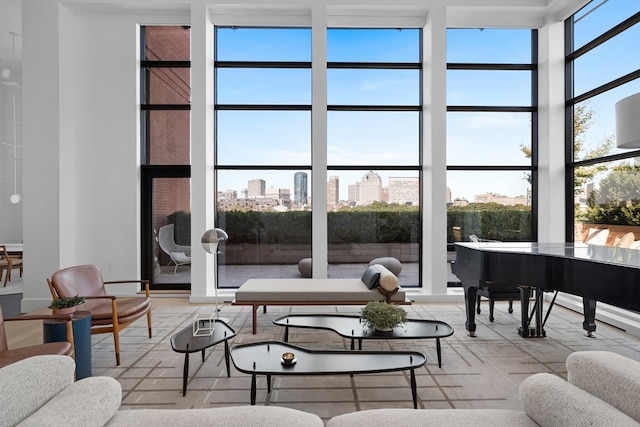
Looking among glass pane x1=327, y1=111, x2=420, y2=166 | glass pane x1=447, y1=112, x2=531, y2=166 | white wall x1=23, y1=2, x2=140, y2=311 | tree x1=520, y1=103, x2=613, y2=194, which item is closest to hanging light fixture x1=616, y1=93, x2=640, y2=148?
tree x1=520, y1=103, x2=613, y2=194

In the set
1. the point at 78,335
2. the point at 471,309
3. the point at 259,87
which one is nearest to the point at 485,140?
the point at 471,309

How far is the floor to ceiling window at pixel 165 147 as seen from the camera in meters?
6.27

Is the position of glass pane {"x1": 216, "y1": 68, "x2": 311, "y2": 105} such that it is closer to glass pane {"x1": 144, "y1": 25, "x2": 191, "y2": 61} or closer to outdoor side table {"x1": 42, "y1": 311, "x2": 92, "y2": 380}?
glass pane {"x1": 144, "y1": 25, "x2": 191, "y2": 61}

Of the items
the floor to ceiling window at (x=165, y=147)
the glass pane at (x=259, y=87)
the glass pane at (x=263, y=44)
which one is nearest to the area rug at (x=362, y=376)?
the floor to ceiling window at (x=165, y=147)

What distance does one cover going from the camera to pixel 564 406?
1389 mm

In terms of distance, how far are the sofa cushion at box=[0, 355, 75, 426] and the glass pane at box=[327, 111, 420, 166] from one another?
5.16 meters

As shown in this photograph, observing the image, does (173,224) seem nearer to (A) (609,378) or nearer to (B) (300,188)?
(B) (300,188)

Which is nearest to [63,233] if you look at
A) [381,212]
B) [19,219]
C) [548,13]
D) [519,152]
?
[381,212]

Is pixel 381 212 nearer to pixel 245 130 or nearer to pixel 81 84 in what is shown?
pixel 245 130

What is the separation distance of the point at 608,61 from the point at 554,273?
12.5ft

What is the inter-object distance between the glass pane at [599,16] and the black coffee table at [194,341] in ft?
21.0

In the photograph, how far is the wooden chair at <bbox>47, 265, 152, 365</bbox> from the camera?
3.52 meters

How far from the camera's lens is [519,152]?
6352 mm

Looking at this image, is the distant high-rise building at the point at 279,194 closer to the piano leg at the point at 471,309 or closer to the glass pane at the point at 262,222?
the glass pane at the point at 262,222
